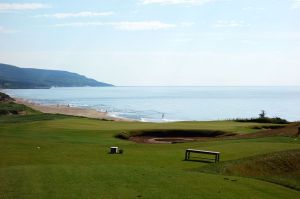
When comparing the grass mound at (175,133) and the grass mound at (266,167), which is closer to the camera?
the grass mound at (266,167)

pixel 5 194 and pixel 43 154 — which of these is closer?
pixel 5 194

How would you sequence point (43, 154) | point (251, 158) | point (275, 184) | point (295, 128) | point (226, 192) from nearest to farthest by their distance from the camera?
point (226, 192) → point (275, 184) → point (251, 158) → point (43, 154) → point (295, 128)

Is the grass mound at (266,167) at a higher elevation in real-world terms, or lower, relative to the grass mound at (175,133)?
lower

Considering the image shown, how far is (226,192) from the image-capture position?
15.7 meters

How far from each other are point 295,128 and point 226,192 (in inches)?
1206

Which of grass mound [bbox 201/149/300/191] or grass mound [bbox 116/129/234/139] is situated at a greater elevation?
grass mound [bbox 116/129/234/139]

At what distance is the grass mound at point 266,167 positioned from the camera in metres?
21.4

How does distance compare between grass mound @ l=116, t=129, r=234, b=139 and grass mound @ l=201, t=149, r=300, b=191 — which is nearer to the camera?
grass mound @ l=201, t=149, r=300, b=191

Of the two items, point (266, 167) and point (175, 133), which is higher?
point (175, 133)

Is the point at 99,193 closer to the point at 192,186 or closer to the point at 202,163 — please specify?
the point at 192,186

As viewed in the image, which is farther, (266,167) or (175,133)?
(175,133)

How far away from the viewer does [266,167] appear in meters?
22.9

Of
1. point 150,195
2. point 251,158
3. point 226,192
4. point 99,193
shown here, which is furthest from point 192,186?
point 251,158

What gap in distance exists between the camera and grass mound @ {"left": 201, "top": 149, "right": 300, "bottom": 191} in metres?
21.4
